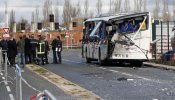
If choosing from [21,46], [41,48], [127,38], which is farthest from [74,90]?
[41,48]

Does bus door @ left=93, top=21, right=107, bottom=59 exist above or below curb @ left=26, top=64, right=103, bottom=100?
above

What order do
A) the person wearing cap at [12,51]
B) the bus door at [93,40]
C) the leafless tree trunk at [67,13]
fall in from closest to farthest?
the bus door at [93,40]
the person wearing cap at [12,51]
the leafless tree trunk at [67,13]

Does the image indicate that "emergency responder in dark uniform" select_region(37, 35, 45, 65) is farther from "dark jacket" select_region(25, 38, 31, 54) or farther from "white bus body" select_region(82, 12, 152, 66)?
"white bus body" select_region(82, 12, 152, 66)

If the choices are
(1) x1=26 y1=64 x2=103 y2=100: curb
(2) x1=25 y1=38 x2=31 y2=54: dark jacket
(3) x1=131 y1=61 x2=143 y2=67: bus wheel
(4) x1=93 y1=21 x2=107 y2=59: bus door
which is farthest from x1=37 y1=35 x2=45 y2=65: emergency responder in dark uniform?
(1) x1=26 y1=64 x2=103 y2=100: curb

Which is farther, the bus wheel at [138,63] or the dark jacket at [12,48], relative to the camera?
the dark jacket at [12,48]

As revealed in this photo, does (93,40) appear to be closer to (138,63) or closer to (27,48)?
(138,63)

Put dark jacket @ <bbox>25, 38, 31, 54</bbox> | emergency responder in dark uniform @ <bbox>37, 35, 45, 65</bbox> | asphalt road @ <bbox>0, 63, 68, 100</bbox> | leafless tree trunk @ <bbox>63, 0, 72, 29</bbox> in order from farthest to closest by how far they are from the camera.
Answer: leafless tree trunk @ <bbox>63, 0, 72, 29</bbox> < dark jacket @ <bbox>25, 38, 31, 54</bbox> < emergency responder in dark uniform @ <bbox>37, 35, 45, 65</bbox> < asphalt road @ <bbox>0, 63, 68, 100</bbox>

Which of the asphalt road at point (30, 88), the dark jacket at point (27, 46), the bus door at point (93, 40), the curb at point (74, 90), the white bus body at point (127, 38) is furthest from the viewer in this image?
the dark jacket at point (27, 46)

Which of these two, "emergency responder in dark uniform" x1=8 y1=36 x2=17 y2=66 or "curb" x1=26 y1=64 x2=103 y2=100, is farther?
"emergency responder in dark uniform" x1=8 y1=36 x2=17 y2=66

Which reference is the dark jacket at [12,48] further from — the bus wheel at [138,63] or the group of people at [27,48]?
the bus wheel at [138,63]

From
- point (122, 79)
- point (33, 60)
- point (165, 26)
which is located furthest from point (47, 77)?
point (165, 26)

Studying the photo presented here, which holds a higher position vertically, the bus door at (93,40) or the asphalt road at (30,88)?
the bus door at (93,40)

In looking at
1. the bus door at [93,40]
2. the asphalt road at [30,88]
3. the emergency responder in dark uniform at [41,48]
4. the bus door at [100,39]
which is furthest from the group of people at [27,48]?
the asphalt road at [30,88]

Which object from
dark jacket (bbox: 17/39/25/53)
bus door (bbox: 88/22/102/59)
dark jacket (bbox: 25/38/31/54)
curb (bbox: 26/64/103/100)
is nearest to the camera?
curb (bbox: 26/64/103/100)
